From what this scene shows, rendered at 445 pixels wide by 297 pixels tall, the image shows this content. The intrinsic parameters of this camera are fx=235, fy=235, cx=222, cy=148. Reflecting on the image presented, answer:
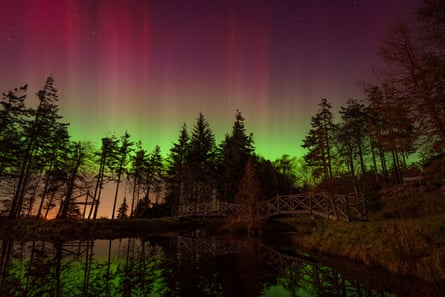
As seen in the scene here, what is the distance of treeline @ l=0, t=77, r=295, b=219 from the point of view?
20438 millimetres

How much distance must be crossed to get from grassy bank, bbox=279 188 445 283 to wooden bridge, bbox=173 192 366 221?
4.78 ft

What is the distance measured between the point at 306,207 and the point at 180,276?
460 inches

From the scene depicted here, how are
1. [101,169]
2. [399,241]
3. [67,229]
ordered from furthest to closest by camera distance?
1. [101,169]
2. [67,229]
3. [399,241]

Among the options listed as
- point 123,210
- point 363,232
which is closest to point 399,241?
point 363,232

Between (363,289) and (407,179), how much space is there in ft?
46.3

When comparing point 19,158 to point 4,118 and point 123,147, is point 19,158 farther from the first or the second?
point 123,147

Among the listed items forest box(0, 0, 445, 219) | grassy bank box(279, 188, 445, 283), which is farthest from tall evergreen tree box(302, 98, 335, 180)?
grassy bank box(279, 188, 445, 283)

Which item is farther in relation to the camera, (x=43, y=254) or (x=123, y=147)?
(x=123, y=147)

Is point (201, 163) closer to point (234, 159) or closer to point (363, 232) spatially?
point (234, 159)

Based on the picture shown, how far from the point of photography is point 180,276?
849cm

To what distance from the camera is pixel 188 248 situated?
14.3 metres

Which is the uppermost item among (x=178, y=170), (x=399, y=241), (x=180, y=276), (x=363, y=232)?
(x=178, y=170)

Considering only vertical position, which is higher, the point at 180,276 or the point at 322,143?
the point at 322,143

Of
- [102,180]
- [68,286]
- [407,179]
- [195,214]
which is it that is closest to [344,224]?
[407,179]
